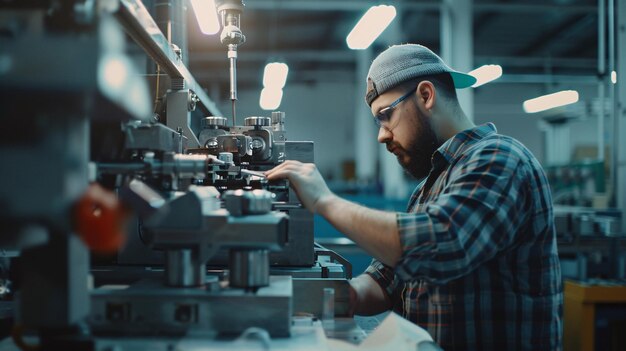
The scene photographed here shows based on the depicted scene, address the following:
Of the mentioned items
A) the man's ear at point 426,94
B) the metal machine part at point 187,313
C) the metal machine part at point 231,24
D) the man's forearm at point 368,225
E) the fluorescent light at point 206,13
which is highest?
the fluorescent light at point 206,13

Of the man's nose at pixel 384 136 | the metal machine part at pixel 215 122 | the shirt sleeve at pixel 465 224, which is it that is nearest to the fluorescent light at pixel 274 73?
the metal machine part at pixel 215 122

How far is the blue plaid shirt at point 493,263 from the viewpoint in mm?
1032

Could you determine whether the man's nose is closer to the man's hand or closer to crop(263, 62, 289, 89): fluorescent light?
the man's hand

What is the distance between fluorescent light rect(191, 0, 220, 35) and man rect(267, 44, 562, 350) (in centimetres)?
71

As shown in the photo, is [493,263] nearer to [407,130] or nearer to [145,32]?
[407,130]

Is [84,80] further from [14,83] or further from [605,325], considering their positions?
[605,325]

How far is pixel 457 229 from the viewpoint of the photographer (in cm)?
102

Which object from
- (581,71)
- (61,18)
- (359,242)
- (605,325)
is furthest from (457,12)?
(581,71)

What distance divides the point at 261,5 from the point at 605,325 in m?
4.57

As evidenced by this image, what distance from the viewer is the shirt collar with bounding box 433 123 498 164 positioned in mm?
1335

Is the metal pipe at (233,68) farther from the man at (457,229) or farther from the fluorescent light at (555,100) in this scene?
the fluorescent light at (555,100)

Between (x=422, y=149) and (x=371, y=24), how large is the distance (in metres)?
2.30

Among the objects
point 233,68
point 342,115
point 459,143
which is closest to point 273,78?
point 233,68

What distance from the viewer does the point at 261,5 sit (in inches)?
226
